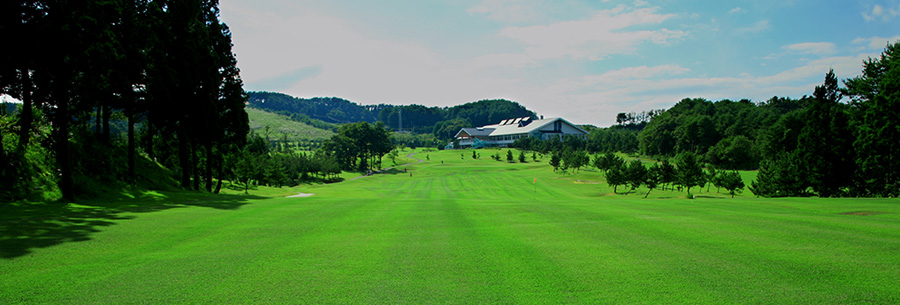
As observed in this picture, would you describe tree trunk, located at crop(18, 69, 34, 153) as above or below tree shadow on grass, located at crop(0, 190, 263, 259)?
above

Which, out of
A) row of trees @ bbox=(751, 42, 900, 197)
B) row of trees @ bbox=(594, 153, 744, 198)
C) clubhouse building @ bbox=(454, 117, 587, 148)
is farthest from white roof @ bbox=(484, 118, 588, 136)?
row of trees @ bbox=(751, 42, 900, 197)

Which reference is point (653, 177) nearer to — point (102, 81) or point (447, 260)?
point (447, 260)

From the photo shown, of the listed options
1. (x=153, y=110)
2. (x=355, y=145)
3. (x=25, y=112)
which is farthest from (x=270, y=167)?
(x=355, y=145)

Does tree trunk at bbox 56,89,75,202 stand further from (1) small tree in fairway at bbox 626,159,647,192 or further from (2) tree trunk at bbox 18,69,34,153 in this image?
(1) small tree in fairway at bbox 626,159,647,192

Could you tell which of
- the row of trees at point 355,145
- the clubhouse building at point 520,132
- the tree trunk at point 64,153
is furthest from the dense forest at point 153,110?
the clubhouse building at point 520,132

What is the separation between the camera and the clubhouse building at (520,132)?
167 m

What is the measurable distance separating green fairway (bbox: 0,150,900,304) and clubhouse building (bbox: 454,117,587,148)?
5944 inches

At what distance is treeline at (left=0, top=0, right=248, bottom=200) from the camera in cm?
1608

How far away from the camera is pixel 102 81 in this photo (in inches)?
763

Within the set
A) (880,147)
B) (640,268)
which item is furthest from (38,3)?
(880,147)

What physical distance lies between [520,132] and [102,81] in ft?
526

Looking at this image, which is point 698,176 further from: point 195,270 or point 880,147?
point 195,270

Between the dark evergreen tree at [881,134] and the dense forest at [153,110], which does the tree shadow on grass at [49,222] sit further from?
the dark evergreen tree at [881,134]

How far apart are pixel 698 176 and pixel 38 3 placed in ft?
171
